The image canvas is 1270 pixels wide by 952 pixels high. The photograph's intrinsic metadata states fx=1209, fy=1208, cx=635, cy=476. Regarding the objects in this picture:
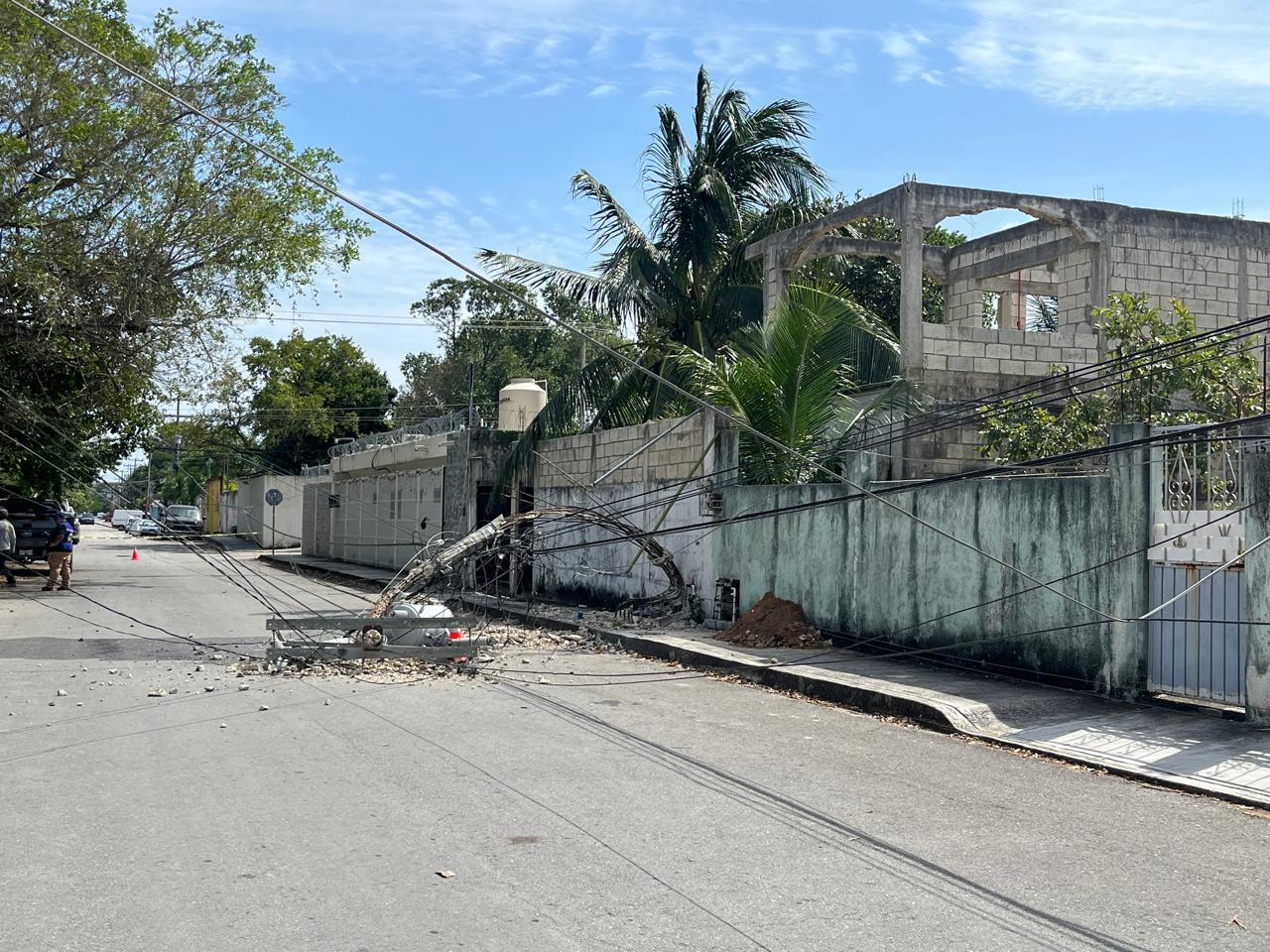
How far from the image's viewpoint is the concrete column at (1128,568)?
1052 centimetres

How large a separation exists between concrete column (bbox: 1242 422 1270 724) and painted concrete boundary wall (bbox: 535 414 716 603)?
8.64m

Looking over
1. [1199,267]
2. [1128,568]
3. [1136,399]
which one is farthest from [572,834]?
[1199,267]

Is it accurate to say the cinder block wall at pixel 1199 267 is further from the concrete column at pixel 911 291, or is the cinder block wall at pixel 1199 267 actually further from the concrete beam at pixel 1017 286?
the concrete beam at pixel 1017 286

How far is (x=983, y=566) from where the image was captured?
40.7ft

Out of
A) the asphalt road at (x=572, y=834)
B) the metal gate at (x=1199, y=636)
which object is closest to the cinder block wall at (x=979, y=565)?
the metal gate at (x=1199, y=636)

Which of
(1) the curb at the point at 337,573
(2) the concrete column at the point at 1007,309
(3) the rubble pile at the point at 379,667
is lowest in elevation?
(3) the rubble pile at the point at 379,667

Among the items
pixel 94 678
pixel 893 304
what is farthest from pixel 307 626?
pixel 893 304

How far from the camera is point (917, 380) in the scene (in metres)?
17.6

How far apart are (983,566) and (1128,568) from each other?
6.25 ft

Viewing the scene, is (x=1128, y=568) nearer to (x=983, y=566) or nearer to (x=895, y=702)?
(x=983, y=566)

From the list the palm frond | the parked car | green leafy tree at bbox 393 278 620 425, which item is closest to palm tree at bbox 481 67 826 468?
the palm frond

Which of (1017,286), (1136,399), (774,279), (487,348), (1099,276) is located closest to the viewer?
(1136,399)

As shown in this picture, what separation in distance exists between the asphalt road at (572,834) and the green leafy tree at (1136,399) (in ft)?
17.9

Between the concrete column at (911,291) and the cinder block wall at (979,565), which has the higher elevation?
the concrete column at (911,291)
